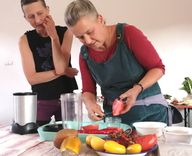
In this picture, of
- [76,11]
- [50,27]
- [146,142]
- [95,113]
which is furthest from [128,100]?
[50,27]

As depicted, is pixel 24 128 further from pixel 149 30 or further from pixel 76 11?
pixel 149 30

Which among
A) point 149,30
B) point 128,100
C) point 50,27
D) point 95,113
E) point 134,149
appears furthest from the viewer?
point 149,30

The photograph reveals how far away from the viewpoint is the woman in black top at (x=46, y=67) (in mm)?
1592

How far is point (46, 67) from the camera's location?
164 centimetres

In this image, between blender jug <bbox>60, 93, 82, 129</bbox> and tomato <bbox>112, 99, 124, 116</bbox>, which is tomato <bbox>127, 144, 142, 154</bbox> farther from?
blender jug <bbox>60, 93, 82, 129</bbox>

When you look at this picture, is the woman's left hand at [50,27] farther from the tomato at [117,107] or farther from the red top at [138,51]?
the tomato at [117,107]

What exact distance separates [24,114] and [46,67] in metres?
0.41

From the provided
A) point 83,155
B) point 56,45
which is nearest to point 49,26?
point 56,45

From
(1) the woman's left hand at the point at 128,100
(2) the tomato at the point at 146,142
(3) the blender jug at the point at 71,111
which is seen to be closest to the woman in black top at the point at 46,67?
(3) the blender jug at the point at 71,111

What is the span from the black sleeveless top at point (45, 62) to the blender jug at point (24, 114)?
1.04 ft

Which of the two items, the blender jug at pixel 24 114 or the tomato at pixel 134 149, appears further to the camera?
the blender jug at pixel 24 114

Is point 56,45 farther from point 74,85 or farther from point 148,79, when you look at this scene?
point 148,79

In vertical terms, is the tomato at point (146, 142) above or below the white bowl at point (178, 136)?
above

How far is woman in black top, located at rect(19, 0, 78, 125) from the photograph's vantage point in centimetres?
159
